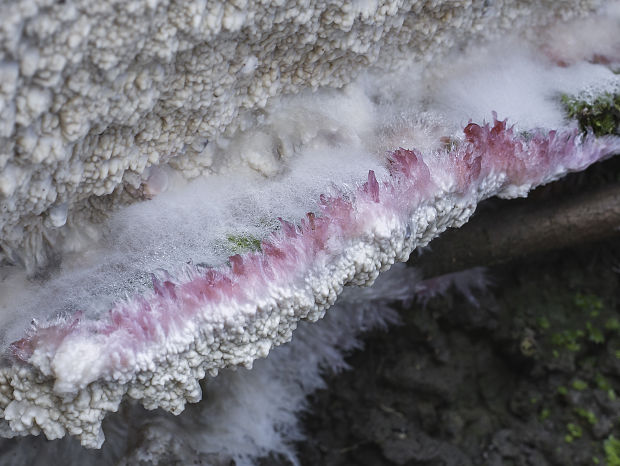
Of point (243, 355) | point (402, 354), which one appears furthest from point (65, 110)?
point (402, 354)

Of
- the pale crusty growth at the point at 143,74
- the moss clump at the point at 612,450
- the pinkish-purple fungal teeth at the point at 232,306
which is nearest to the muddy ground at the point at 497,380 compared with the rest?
the moss clump at the point at 612,450

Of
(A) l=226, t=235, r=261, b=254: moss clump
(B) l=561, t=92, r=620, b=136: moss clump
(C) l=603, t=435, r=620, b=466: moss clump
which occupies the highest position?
(B) l=561, t=92, r=620, b=136: moss clump

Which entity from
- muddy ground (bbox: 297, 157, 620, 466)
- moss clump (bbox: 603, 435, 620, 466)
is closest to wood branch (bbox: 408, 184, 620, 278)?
muddy ground (bbox: 297, 157, 620, 466)

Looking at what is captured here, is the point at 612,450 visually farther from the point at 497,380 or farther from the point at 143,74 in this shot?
the point at 143,74

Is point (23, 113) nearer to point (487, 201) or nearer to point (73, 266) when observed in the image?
point (73, 266)

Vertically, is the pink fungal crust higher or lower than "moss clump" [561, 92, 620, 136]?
lower

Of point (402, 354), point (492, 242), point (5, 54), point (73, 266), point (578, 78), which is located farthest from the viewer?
point (402, 354)

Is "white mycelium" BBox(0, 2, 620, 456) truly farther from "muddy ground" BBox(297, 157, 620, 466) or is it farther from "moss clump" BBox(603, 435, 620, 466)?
"moss clump" BBox(603, 435, 620, 466)
